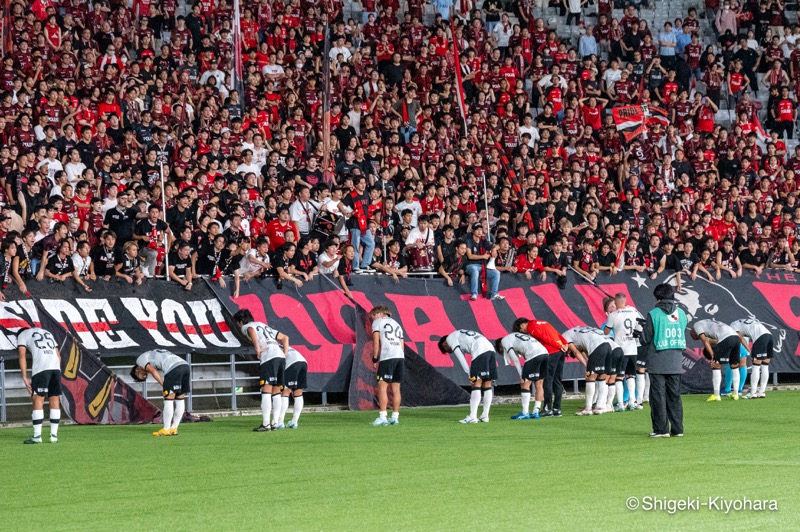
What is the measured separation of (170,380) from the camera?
1828 cm

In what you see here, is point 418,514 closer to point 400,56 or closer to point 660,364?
point 660,364

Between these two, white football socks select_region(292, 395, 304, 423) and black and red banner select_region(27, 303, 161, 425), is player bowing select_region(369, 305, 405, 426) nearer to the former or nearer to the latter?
white football socks select_region(292, 395, 304, 423)

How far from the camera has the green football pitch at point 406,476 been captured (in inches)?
389

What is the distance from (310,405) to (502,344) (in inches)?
176

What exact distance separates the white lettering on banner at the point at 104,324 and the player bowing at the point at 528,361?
6485 millimetres

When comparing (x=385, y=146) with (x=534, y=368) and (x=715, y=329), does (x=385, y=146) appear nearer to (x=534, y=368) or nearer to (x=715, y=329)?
(x=715, y=329)

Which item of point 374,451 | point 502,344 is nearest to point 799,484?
point 374,451

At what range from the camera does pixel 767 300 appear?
28.4 m

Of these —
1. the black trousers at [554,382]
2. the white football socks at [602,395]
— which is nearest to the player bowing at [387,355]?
the black trousers at [554,382]

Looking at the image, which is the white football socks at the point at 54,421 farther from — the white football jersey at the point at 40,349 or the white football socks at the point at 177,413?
the white football socks at the point at 177,413

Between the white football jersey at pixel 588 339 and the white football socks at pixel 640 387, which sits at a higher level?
the white football jersey at pixel 588 339

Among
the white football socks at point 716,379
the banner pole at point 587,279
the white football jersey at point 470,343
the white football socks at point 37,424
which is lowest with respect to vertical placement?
the white football socks at point 37,424

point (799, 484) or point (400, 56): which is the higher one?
point (400, 56)

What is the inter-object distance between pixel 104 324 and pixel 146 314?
2.62 ft
